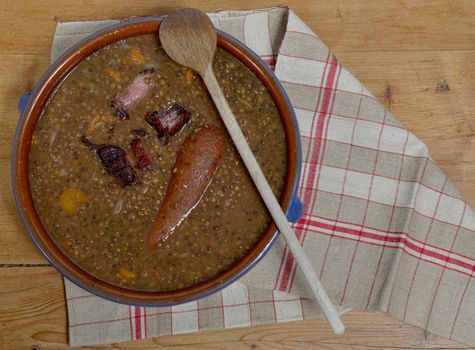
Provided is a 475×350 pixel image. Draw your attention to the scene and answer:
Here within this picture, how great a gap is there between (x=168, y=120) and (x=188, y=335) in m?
0.82

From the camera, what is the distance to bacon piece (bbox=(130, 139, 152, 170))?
68.1 inches

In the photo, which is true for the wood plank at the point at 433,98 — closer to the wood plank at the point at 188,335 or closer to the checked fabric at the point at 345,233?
the checked fabric at the point at 345,233

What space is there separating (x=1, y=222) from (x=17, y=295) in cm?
27

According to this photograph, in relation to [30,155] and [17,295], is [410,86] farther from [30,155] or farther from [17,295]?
[17,295]

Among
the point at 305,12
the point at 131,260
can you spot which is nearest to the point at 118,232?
the point at 131,260

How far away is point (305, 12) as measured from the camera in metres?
2.07

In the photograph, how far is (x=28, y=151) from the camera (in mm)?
1753

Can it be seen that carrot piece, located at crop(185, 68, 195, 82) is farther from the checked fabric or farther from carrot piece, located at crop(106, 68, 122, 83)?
the checked fabric

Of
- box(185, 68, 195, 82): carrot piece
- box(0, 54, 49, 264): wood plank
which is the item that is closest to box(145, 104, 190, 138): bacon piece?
box(185, 68, 195, 82): carrot piece

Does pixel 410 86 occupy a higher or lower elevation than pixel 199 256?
higher

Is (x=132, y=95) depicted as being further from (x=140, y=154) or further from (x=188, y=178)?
(x=188, y=178)

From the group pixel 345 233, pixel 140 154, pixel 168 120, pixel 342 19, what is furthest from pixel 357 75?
pixel 140 154

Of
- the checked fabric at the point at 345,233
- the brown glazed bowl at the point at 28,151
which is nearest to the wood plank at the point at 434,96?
the checked fabric at the point at 345,233

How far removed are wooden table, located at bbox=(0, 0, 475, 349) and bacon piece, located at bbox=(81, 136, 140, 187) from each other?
49cm
